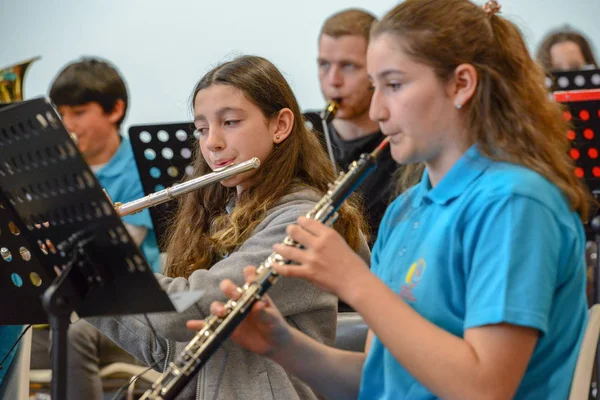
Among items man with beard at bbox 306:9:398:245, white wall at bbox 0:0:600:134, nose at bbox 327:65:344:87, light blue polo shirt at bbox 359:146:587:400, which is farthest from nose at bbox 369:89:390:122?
white wall at bbox 0:0:600:134

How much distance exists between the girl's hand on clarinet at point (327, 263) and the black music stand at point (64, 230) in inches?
5.6

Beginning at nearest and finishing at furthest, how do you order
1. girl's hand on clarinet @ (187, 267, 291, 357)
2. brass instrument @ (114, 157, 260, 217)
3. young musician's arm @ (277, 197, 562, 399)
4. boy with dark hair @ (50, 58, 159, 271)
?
1. young musician's arm @ (277, 197, 562, 399)
2. girl's hand on clarinet @ (187, 267, 291, 357)
3. brass instrument @ (114, 157, 260, 217)
4. boy with dark hair @ (50, 58, 159, 271)

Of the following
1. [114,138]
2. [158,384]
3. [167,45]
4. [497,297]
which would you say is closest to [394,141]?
[497,297]

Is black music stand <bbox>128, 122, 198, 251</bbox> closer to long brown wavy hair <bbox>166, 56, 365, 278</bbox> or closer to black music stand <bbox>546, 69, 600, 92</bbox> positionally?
long brown wavy hair <bbox>166, 56, 365, 278</bbox>

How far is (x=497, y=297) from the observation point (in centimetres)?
99

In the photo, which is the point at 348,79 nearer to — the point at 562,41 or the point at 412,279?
the point at 562,41

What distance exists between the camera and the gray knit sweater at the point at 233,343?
1.45m

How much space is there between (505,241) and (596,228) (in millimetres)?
782

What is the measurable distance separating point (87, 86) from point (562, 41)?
1.76m

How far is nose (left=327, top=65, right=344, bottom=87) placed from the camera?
2832mm

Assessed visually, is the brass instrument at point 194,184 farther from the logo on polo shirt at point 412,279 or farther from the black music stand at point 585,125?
the black music stand at point 585,125

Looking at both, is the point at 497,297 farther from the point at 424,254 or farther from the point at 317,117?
the point at 317,117

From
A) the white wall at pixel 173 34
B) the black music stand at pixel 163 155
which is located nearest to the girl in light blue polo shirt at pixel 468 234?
the black music stand at pixel 163 155

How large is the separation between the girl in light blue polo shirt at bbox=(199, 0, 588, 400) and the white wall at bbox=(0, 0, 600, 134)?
207 cm
